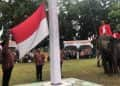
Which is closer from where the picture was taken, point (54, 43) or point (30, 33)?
point (54, 43)

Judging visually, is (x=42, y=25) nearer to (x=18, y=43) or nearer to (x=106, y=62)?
(x=18, y=43)

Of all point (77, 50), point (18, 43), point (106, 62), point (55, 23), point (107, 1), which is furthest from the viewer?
point (107, 1)

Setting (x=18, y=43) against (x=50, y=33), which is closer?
(x=50, y=33)

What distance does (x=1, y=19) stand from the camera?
46844mm

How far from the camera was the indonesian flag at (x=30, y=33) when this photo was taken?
23.7 ft

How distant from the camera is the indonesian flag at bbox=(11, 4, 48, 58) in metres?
7.23

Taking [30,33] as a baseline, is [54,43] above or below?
below

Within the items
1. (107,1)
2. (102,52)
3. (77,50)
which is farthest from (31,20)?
(107,1)

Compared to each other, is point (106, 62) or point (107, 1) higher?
point (107, 1)

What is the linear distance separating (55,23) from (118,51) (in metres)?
11.6

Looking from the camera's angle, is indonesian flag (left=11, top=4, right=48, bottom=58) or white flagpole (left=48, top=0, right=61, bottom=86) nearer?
white flagpole (left=48, top=0, right=61, bottom=86)

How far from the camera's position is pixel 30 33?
7262mm

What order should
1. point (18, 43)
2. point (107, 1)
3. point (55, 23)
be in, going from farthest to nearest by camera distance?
point (107, 1), point (18, 43), point (55, 23)

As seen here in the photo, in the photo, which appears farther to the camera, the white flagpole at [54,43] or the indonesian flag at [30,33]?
the indonesian flag at [30,33]
